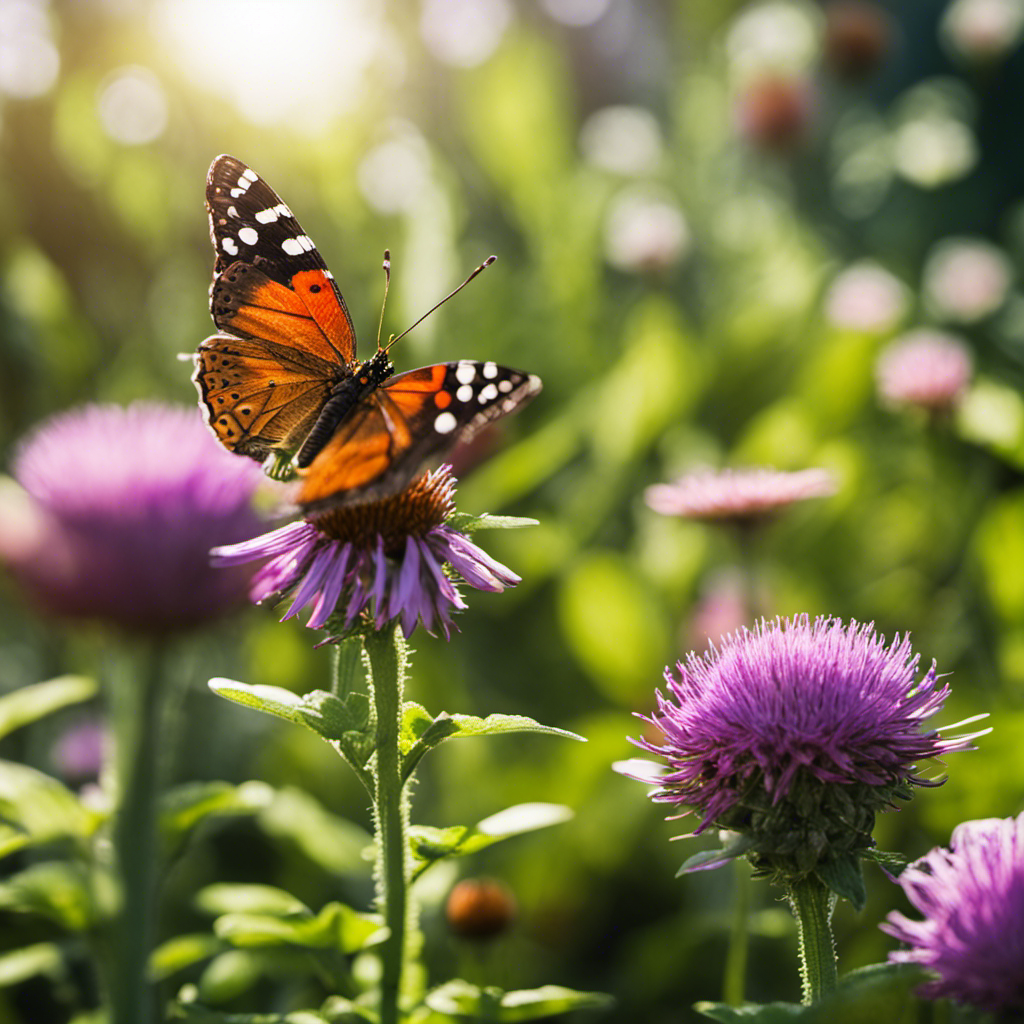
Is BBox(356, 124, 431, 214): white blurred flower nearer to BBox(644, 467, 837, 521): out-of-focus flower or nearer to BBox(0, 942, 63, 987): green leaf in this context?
BBox(644, 467, 837, 521): out-of-focus flower

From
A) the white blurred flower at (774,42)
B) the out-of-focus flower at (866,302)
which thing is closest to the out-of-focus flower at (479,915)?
the out-of-focus flower at (866,302)

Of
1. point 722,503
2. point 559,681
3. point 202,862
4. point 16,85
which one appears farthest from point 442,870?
point 16,85

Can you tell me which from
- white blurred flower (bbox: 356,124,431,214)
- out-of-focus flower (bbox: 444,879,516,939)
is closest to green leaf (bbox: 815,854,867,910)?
out-of-focus flower (bbox: 444,879,516,939)

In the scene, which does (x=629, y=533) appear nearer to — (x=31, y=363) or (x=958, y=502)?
(x=958, y=502)

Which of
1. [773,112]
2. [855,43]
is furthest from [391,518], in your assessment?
[855,43]

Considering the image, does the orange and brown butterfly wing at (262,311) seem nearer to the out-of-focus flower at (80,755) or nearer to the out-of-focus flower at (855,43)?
the out-of-focus flower at (80,755)

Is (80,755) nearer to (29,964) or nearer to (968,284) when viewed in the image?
(29,964)
